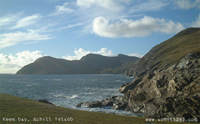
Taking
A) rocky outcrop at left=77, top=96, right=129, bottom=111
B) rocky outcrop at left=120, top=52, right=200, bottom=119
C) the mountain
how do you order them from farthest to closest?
1. rocky outcrop at left=77, top=96, right=129, bottom=111
2. rocky outcrop at left=120, top=52, right=200, bottom=119
3. the mountain

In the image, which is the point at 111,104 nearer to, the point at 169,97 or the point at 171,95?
the point at 171,95

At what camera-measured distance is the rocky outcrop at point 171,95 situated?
3534 centimetres

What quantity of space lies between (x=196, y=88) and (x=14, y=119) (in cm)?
3742

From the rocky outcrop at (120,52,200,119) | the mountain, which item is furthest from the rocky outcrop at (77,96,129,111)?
the rocky outcrop at (120,52,200,119)

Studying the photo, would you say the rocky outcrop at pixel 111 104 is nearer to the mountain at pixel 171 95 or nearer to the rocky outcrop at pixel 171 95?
the mountain at pixel 171 95

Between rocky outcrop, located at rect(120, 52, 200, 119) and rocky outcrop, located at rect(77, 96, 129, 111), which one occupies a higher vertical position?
rocky outcrop, located at rect(120, 52, 200, 119)

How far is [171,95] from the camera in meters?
45.2

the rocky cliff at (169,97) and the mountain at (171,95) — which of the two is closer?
the mountain at (171,95)

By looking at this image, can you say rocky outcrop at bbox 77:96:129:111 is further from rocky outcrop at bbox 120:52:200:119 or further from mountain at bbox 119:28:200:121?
rocky outcrop at bbox 120:52:200:119

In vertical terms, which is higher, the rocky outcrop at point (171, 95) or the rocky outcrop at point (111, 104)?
the rocky outcrop at point (171, 95)

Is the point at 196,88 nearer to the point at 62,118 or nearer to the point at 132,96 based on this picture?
the point at 132,96

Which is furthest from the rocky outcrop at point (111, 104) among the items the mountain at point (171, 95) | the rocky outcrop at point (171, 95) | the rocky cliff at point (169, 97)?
the rocky outcrop at point (171, 95)

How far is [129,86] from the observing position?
88.3 meters

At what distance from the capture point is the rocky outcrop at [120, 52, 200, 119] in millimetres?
35344
